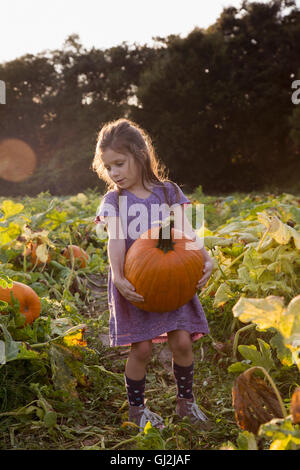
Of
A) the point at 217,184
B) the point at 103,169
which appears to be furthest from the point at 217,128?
the point at 103,169

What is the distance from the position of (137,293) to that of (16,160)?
19982 mm

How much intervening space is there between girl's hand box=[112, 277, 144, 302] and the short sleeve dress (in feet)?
0.41

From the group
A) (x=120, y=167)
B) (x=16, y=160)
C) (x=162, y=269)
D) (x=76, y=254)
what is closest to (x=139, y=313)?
(x=162, y=269)

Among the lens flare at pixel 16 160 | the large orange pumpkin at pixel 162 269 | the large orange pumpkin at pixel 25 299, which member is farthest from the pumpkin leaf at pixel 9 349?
the lens flare at pixel 16 160

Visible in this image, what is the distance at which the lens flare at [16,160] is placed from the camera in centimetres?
1923

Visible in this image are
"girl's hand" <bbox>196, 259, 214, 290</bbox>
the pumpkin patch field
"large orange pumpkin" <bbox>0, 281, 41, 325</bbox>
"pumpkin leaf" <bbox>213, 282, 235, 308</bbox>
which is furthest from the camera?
"pumpkin leaf" <bbox>213, 282, 235, 308</bbox>

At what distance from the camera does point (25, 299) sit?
2201 mm

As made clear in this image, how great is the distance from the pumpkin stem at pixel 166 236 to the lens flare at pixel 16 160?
59.6ft

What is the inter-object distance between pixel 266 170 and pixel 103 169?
1405 centimetres

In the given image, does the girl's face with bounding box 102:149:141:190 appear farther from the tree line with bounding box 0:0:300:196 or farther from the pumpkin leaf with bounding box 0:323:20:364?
the tree line with bounding box 0:0:300:196

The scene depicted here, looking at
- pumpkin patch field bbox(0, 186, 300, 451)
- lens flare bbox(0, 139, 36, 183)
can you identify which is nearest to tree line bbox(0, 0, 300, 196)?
lens flare bbox(0, 139, 36, 183)

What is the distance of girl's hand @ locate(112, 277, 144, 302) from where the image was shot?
175 cm

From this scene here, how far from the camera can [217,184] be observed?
15.5 m
